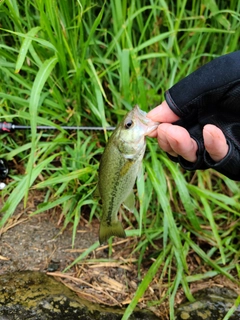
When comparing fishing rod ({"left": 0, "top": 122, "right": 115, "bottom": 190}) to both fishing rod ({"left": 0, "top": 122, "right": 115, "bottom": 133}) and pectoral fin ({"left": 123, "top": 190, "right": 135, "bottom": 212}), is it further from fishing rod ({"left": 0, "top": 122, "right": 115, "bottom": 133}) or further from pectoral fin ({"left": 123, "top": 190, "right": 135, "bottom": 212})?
pectoral fin ({"left": 123, "top": 190, "right": 135, "bottom": 212})

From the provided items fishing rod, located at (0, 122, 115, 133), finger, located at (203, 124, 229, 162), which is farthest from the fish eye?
fishing rod, located at (0, 122, 115, 133)

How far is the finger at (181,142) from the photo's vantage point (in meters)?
2.16

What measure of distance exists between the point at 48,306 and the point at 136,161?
1092 mm

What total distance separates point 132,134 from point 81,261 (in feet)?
4.06

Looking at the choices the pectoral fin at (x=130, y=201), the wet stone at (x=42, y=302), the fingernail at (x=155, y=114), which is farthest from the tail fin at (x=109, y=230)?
the fingernail at (x=155, y=114)

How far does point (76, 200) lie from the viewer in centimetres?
311

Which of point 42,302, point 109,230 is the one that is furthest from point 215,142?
point 42,302

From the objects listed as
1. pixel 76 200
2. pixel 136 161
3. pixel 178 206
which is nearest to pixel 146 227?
pixel 178 206

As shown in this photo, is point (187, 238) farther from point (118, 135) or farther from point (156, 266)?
point (118, 135)

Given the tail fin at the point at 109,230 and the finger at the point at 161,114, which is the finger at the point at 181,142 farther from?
the tail fin at the point at 109,230

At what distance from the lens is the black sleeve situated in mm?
2301

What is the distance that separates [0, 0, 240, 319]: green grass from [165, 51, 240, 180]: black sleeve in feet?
2.25

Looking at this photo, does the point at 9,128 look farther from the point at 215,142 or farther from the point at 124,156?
the point at 215,142

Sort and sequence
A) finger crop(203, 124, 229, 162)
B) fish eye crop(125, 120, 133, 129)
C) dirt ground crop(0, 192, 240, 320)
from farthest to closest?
1. dirt ground crop(0, 192, 240, 320)
2. fish eye crop(125, 120, 133, 129)
3. finger crop(203, 124, 229, 162)
